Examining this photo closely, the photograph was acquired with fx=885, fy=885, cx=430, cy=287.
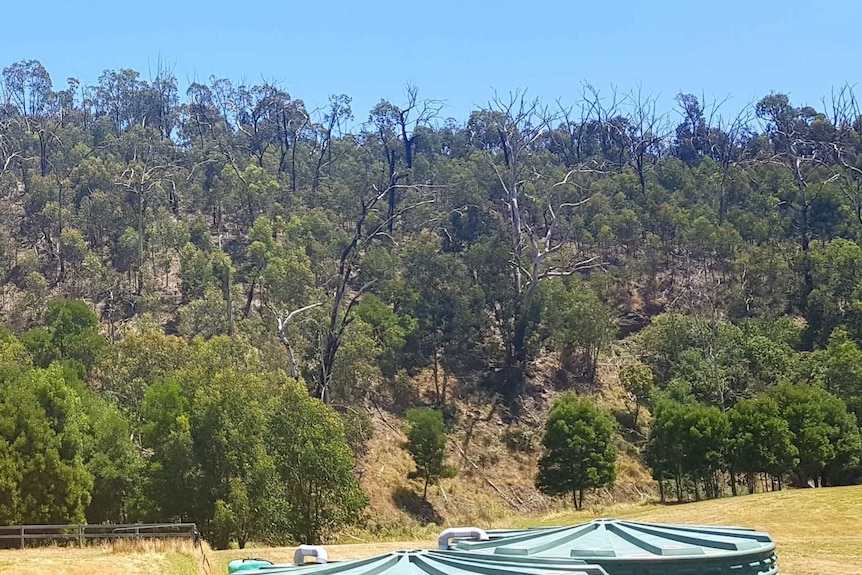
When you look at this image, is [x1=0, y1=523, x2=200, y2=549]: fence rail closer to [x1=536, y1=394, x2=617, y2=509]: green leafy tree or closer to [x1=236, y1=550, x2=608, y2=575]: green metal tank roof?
[x1=236, y1=550, x2=608, y2=575]: green metal tank roof

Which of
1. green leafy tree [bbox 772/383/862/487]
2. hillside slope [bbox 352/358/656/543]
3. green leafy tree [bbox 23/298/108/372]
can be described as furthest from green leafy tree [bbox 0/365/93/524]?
green leafy tree [bbox 772/383/862/487]

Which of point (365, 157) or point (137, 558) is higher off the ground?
point (365, 157)

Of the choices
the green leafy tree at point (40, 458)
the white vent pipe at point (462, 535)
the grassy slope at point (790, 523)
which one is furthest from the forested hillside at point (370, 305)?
the white vent pipe at point (462, 535)

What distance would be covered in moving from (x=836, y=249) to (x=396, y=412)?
3358 centimetres

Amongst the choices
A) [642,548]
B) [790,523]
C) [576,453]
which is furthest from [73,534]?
[576,453]

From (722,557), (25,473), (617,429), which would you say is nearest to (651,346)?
(617,429)

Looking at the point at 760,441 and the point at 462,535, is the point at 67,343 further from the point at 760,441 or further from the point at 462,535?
the point at 462,535

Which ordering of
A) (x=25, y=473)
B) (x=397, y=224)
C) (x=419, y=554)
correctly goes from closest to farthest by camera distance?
(x=419, y=554)
(x=25, y=473)
(x=397, y=224)

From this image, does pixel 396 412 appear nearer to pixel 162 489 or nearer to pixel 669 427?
pixel 669 427

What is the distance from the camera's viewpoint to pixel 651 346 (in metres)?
63.3

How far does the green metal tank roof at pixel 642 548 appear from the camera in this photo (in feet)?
36.1

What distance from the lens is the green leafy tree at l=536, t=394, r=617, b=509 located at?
159ft

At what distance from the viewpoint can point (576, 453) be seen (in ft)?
160

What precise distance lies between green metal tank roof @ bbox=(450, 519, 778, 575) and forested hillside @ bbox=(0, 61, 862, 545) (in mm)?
23308
